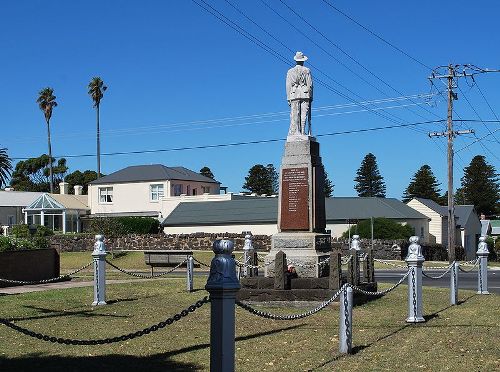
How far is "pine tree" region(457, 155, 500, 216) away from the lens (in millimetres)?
120000

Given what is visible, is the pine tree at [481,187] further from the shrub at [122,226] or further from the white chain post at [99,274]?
the white chain post at [99,274]

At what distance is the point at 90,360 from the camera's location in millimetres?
9281

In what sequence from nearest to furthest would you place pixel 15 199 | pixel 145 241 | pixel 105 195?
1. pixel 145 241
2. pixel 105 195
3. pixel 15 199

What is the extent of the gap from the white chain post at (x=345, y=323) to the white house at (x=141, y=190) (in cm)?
5311

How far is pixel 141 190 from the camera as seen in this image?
66.4 metres

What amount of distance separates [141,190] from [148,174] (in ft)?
5.50

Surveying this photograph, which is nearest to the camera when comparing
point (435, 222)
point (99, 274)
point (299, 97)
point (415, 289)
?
point (415, 289)

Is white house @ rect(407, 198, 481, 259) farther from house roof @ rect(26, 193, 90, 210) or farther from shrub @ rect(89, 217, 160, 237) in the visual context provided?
house roof @ rect(26, 193, 90, 210)

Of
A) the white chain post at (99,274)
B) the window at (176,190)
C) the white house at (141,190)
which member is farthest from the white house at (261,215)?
the white chain post at (99,274)

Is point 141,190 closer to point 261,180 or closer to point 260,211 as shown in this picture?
point 260,211

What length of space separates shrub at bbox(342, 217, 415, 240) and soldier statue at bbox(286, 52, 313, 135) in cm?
3010

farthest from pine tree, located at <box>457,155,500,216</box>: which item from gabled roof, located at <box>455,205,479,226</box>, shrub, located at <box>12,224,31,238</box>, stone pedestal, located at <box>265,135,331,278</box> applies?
stone pedestal, located at <box>265,135,331,278</box>

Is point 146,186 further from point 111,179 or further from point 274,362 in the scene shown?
point 274,362

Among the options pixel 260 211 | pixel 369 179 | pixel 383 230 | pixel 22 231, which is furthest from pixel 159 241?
pixel 369 179
